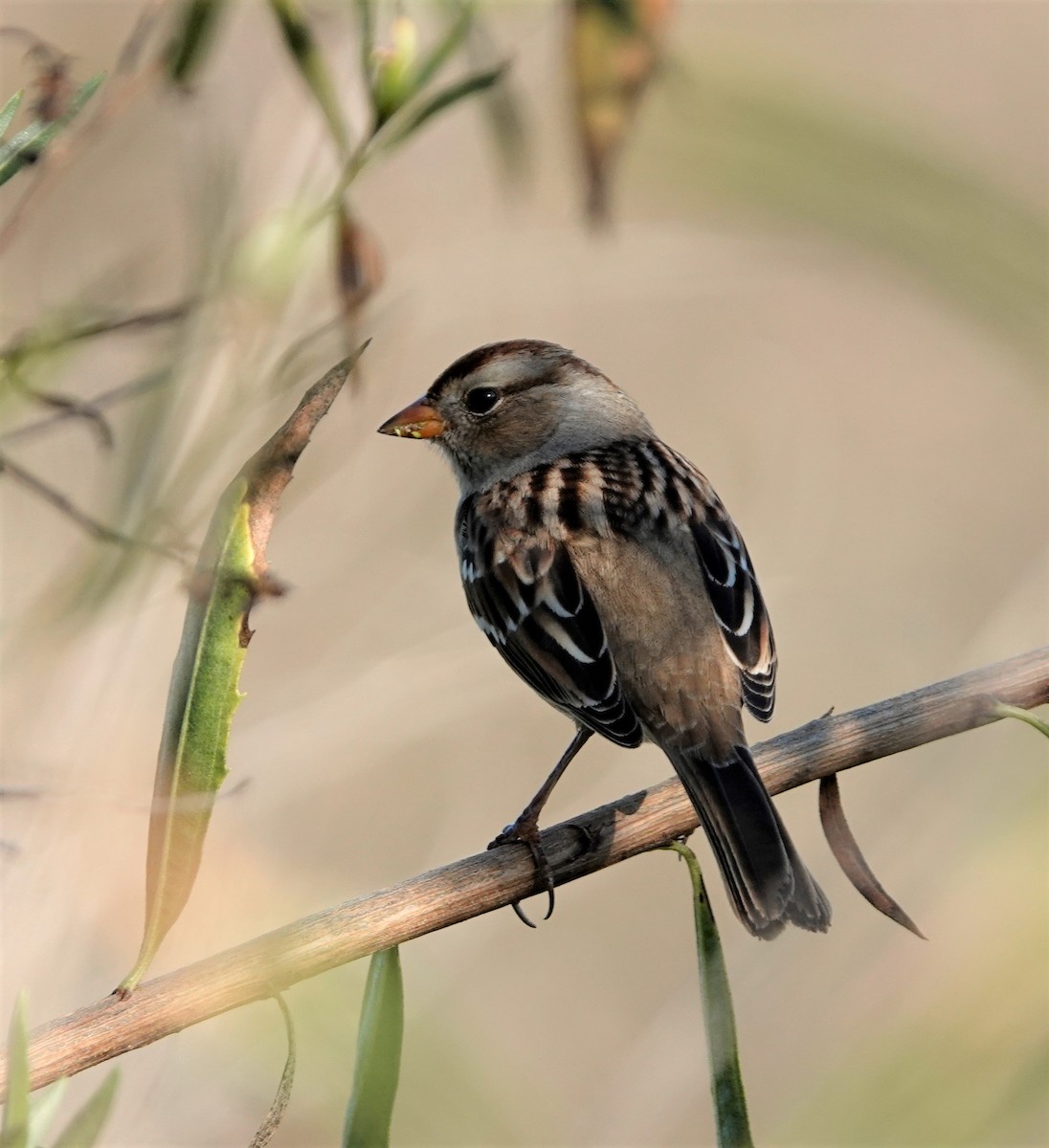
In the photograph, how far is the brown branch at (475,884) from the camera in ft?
4.81

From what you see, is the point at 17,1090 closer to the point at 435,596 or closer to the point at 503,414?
the point at 435,596

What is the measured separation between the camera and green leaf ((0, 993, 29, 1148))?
4.03 ft

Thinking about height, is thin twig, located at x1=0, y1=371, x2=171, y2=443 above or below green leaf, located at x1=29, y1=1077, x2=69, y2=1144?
above

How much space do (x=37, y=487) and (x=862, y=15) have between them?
5832 mm

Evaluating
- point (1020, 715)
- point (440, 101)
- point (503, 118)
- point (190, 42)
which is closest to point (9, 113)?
point (440, 101)

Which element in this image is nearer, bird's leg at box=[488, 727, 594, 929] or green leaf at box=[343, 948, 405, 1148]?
green leaf at box=[343, 948, 405, 1148]

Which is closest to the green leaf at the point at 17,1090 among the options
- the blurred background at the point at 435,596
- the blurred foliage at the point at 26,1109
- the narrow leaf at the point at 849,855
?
the blurred foliage at the point at 26,1109

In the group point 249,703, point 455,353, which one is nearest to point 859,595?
point 455,353

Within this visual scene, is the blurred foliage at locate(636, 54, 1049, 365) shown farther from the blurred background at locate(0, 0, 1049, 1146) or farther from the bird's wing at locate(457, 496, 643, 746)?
the bird's wing at locate(457, 496, 643, 746)

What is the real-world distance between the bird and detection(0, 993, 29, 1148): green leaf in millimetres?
844

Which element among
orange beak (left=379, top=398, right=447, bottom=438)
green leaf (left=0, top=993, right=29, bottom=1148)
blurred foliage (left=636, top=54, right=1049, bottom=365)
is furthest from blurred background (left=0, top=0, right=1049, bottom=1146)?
green leaf (left=0, top=993, right=29, bottom=1148)

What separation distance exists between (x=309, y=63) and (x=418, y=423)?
1.23m

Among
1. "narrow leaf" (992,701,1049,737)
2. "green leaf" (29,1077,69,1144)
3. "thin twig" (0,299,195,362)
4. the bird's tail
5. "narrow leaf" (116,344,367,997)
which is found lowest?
the bird's tail

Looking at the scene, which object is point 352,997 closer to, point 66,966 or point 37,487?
point 66,966
